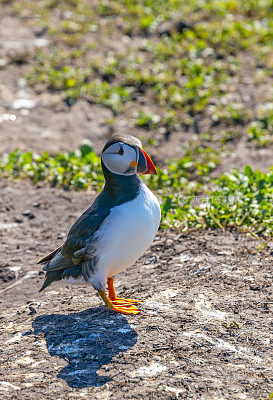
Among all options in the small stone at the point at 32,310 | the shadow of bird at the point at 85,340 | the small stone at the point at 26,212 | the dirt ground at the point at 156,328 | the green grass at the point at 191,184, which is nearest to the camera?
the dirt ground at the point at 156,328

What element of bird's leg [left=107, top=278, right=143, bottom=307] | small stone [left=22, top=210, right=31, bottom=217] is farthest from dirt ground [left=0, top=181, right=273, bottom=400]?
small stone [left=22, top=210, right=31, bottom=217]

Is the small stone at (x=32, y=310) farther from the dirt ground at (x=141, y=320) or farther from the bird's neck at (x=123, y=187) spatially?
the bird's neck at (x=123, y=187)

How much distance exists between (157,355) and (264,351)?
0.69 metres

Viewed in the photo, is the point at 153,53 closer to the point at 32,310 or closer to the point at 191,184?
the point at 191,184

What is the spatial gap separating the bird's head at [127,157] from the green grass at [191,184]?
1.64 m

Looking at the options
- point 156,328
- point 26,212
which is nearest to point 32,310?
point 156,328

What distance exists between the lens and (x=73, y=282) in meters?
4.68

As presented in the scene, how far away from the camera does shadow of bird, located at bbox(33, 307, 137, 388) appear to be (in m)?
3.74

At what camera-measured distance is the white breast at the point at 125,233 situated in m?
4.14

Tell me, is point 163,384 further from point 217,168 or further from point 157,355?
point 217,168

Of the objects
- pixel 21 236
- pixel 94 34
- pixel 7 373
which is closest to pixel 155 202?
pixel 7 373

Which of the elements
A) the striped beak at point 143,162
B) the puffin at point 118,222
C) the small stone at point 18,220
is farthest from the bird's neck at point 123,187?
the small stone at point 18,220

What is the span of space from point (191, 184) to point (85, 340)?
3.28m

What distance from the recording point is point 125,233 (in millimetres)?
4133
